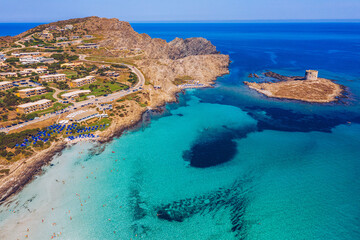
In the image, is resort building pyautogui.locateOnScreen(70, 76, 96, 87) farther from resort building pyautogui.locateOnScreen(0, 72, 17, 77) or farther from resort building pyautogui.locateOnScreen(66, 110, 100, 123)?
resort building pyautogui.locateOnScreen(0, 72, 17, 77)

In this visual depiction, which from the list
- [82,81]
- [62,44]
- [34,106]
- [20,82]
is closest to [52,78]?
[20,82]

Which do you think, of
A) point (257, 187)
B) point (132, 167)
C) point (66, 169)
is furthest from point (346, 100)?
point (66, 169)

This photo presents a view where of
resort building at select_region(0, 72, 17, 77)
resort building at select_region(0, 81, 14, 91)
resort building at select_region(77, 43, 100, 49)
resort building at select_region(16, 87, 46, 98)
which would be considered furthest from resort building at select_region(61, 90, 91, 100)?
resort building at select_region(77, 43, 100, 49)

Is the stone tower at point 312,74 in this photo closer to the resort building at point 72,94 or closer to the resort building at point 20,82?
the resort building at point 72,94

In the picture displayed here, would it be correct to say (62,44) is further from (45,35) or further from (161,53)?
(161,53)

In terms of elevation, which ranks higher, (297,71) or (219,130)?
(297,71)

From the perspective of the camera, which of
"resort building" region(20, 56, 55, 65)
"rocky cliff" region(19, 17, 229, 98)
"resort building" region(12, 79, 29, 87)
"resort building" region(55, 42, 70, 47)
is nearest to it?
"resort building" region(12, 79, 29, 87)

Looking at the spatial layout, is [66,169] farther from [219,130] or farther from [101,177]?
[219,130]
